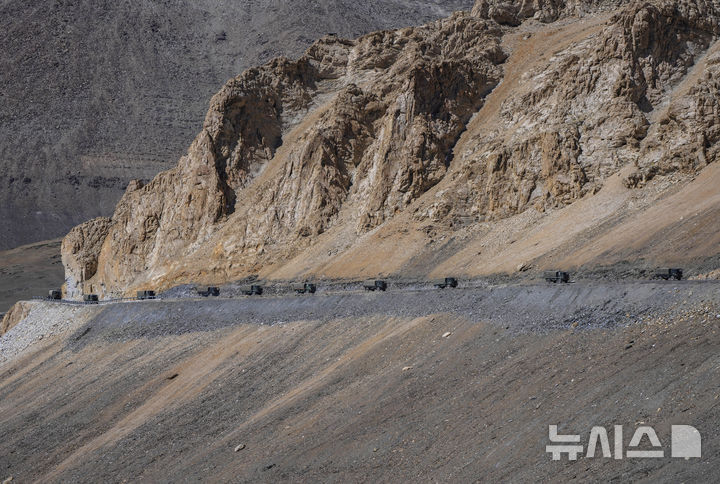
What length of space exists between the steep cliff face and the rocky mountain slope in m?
67.8

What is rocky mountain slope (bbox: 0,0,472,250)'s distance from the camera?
141375 millimetres

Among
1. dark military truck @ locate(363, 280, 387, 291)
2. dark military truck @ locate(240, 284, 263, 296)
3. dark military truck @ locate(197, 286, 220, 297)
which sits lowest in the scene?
dark military truck @ locate(197, 286, 220, 297)

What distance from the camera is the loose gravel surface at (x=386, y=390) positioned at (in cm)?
2023

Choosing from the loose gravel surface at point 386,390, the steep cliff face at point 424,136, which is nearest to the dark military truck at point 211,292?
the loose gravel surface at point 386,390

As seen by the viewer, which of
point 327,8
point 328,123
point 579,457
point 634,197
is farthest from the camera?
point 327,8

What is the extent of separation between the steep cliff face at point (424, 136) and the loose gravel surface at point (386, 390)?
39.5 feet

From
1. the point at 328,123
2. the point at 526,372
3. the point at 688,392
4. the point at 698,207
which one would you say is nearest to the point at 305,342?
the point at 526,372

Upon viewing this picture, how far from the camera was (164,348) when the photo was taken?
4309cm

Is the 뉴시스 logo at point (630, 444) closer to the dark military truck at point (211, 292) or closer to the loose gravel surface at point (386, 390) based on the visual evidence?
the loose gravel surface at point (386, 390)

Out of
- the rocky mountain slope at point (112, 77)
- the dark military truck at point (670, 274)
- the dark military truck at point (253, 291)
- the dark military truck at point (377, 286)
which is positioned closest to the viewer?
the dark military truck at point (670, 274)

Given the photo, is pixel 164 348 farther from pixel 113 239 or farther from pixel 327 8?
pixel 327 8

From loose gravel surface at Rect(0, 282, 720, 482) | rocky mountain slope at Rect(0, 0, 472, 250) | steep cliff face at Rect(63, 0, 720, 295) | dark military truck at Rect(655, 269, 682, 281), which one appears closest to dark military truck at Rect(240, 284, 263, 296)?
loose gravel surface at Rect(0, 282, 720, 482)

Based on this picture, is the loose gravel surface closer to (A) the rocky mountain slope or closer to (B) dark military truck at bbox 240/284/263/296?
(B) dark military truck at bbox 240/284/263/296

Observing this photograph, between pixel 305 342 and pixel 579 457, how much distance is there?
18320 millimetres
